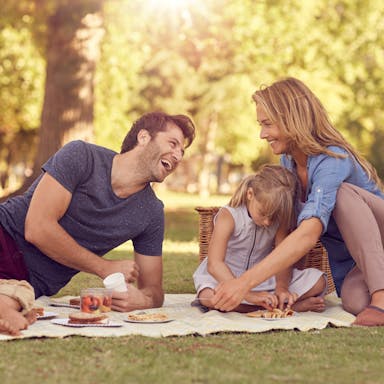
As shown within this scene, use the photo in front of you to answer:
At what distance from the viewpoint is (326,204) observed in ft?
15.7

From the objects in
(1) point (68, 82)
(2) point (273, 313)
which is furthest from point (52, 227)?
(1) point (68, 82)

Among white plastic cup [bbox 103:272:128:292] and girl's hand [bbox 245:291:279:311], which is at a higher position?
white plastic cup [bbox 103:272:128:292]

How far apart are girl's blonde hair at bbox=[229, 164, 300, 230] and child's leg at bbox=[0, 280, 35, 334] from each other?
143cm

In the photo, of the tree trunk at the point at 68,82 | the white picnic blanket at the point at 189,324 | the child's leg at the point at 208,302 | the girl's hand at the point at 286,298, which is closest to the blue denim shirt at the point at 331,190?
the white picnic blanket at the point at 189,324

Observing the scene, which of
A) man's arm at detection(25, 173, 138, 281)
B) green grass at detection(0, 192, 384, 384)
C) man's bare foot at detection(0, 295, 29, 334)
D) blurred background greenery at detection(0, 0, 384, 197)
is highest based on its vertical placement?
blurred background greenery at detection(0, 0, 384, 197)

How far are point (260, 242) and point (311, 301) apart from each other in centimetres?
45

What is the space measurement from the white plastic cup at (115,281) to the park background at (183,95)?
32.1 inches

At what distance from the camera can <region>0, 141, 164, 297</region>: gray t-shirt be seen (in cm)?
481

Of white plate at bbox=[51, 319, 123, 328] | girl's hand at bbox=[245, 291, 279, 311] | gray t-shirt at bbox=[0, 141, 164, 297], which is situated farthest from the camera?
girl's hand at bbox=[245, 291, 279, 311]

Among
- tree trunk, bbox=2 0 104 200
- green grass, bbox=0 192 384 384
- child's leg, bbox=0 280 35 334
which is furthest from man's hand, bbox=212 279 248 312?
tree trunk, bbox=2 0 104 200

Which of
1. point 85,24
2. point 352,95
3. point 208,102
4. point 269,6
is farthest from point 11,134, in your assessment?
point 85,24

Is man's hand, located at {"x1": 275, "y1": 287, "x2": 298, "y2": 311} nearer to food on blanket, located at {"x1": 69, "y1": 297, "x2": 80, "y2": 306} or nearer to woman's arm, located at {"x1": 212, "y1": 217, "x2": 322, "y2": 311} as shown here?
woman's arm, located at {"x1": 212, "y1": 217, "x2": 322, "y2": 311}

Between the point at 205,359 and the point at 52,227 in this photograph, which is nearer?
the point at 205,359

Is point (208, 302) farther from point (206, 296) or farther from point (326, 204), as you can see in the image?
point (326, 204)
